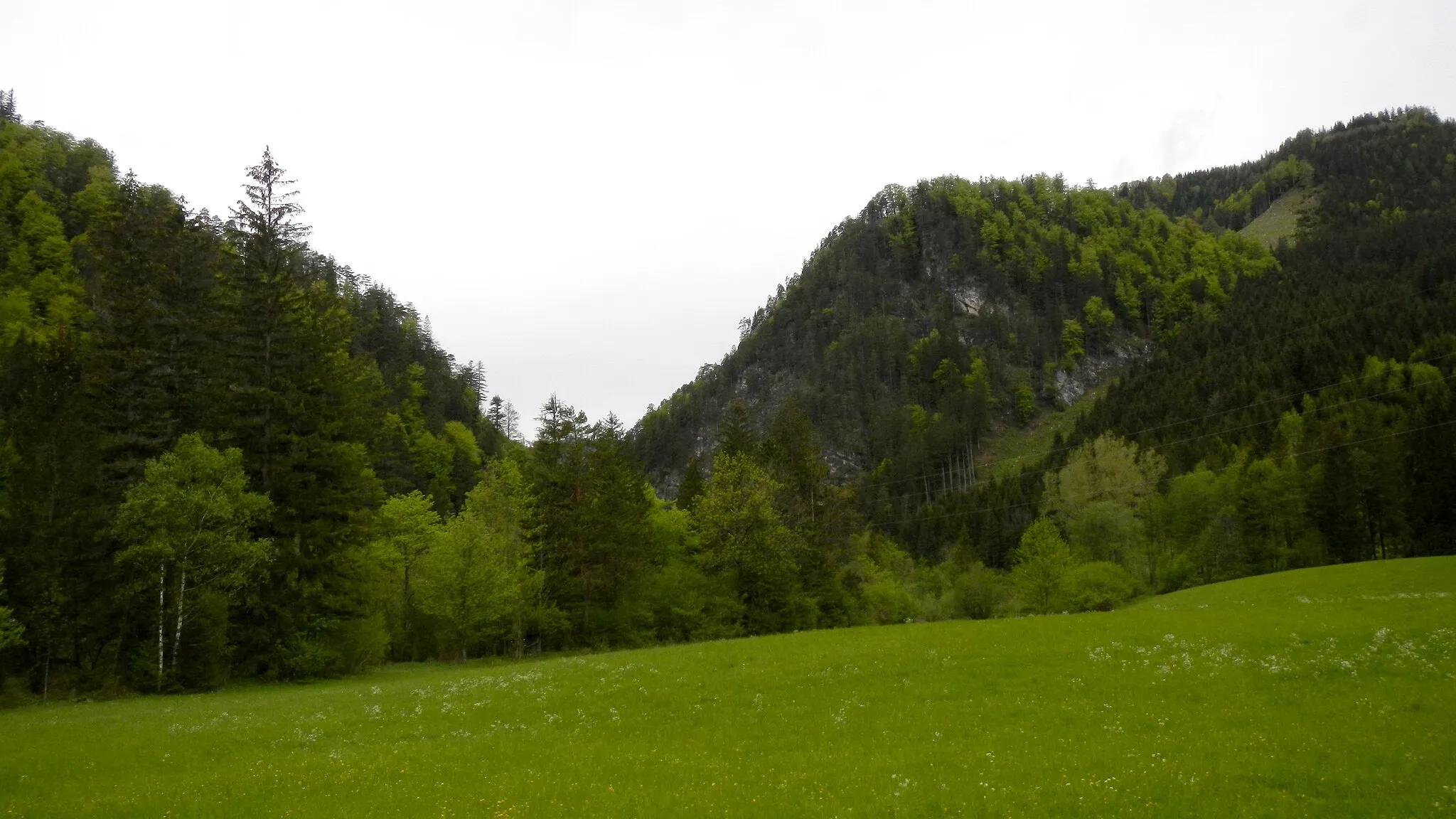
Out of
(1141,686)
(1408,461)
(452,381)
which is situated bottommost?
(1141,686)

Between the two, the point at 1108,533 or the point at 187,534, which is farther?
the point at 1108,533

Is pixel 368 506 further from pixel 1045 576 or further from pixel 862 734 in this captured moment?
pixel 1045 576

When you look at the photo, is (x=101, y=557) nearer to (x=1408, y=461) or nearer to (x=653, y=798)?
(x=653, y=798)

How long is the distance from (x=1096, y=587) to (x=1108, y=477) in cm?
2985

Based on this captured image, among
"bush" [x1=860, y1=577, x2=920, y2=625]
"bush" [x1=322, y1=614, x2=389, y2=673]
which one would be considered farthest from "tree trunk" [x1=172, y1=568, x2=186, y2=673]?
"bush" [x1=860, y1=577, x2=920, y2=625]

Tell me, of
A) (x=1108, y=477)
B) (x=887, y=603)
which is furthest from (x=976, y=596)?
(x=1108, y=477)

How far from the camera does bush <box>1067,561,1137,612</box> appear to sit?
209 feet

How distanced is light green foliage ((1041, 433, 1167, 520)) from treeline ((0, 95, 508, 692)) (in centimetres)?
7969

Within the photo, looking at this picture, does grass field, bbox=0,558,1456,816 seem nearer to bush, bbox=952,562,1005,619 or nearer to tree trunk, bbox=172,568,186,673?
tree trunk, bbox=172,568,186,673

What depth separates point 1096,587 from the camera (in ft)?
214

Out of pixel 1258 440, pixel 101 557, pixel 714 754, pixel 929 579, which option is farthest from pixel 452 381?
pixel 714 754

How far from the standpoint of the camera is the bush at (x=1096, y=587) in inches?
2512

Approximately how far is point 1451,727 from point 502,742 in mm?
20940

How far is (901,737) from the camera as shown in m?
17.4
